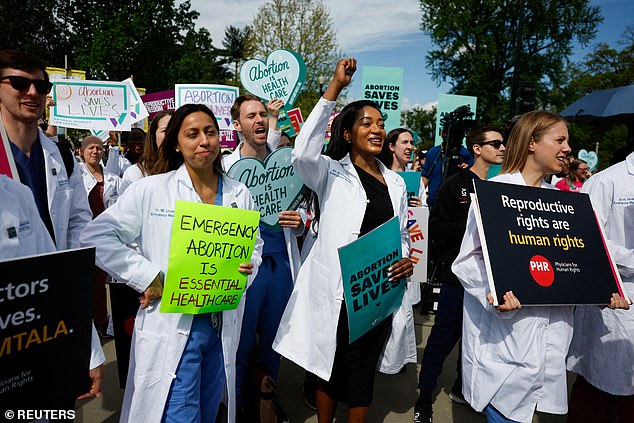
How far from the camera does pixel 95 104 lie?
7.50m

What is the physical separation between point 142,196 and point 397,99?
22.0 ft

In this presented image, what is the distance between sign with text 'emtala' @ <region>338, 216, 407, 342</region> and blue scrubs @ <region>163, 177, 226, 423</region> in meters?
0.71

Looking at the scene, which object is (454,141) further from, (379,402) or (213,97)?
(213,97)

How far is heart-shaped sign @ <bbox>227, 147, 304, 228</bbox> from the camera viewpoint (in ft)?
10.6

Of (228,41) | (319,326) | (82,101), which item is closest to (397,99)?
(82,101)

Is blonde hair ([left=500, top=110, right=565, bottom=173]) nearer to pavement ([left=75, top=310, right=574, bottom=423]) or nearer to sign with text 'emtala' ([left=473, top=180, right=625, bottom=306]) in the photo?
sign with text 'emtala' ([left=473, top=180, right=625, bottom=306])

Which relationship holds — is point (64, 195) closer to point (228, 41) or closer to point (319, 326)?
point (319, 326)

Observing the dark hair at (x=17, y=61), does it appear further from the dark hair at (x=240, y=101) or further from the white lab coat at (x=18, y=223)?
the dark hair at (x=240, y=101)

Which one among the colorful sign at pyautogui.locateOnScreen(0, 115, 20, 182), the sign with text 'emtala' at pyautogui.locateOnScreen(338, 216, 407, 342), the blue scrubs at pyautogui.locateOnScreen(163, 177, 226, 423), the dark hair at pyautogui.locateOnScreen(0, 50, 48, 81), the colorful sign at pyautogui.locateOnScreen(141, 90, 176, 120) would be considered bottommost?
the blue scrubs at pyautogui.locateOnScreen(163, 177, 226, 423)

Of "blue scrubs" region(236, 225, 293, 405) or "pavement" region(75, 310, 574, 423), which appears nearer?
"blue scrubs" region(236, 225, 293, 405)

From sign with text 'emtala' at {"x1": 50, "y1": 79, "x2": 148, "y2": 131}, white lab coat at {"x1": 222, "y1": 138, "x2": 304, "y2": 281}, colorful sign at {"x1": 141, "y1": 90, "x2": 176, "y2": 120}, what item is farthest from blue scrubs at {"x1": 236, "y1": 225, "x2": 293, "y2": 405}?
colorful sign at {"x1": 141, "y1": 90, "x2": 176, "y2": 120}

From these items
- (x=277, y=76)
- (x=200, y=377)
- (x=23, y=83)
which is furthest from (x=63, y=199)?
(x=277, y=76)

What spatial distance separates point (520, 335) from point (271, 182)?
74.0 inches

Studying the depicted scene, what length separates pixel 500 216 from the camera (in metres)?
2.19
